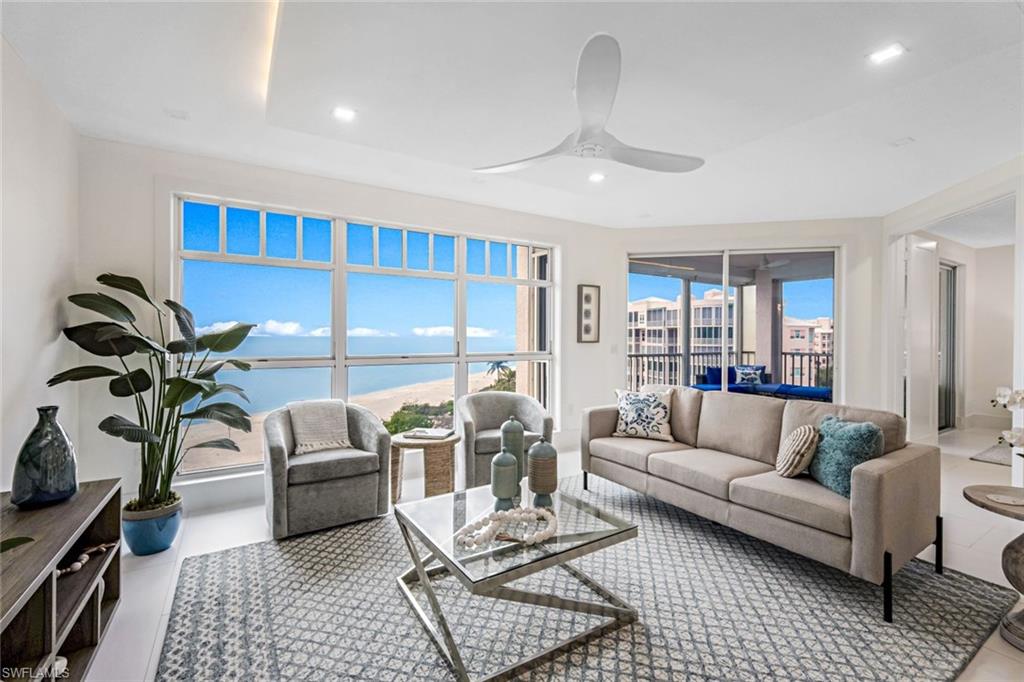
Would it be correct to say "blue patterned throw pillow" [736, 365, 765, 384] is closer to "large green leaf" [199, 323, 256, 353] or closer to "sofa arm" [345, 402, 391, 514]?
"sofa arm" [345, 402, 391, 514]

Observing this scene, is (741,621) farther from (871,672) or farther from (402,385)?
(402,385)

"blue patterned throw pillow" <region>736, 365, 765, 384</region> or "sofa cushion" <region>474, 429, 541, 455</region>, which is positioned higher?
"blue patterned throw pillow" <region>736, 365, 765, 384</region>

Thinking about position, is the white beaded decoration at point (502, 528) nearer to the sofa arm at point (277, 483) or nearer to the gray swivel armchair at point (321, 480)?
the gray swivel armchair at point (321, 480)

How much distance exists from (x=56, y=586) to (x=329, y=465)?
1.47m

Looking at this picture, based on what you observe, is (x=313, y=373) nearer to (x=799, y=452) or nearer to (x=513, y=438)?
(x=513, y=438)

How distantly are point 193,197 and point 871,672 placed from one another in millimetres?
4705

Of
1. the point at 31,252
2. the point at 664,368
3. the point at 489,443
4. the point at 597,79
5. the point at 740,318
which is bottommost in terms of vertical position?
the point at 489,443

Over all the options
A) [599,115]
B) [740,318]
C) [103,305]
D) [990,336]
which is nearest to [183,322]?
[103,305]

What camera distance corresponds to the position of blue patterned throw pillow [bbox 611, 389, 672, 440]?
3787 mm

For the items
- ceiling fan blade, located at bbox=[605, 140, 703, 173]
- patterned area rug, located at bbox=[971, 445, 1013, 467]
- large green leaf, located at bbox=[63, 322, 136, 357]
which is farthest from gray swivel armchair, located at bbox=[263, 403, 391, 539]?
patterned area rug, located at bbox=[971, 445, 1013, 467]

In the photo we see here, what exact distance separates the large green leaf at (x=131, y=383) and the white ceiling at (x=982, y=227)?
257 inches

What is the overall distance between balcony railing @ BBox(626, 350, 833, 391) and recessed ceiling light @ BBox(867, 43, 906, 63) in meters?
3.96

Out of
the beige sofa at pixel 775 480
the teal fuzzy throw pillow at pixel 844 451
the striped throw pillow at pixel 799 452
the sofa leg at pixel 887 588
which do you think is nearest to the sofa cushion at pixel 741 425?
the beige sofa at pixel 775 480

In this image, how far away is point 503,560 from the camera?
1934 mm
